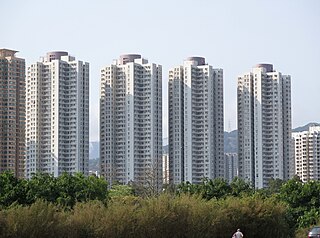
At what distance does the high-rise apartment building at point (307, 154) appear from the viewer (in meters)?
72.7

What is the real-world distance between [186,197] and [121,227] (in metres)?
3.61

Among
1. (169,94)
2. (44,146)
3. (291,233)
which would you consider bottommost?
(291,233)

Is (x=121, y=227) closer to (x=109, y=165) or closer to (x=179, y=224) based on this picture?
(x=179, y=224)

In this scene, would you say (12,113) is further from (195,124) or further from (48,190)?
(48,190)

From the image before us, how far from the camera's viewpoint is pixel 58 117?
53.1m

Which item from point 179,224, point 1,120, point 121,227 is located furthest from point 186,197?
point 1,120

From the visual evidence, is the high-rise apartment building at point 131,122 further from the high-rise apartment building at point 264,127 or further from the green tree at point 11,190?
the green tree at point 11,190

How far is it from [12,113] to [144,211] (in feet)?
95.4

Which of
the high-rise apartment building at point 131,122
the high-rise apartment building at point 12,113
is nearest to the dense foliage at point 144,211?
the high-rise apartment building at point 12,113

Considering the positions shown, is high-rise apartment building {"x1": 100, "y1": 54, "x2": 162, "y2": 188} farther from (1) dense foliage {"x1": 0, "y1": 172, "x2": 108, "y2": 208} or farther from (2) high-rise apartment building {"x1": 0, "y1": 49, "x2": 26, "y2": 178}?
(1) dense foliage {"x1": 0, "y1": 172, "x2": 108, "y2": 208}

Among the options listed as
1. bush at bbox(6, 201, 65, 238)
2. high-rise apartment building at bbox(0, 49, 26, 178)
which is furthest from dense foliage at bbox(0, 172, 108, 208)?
high-rise apartment building at bbox(0, 49, 26, 178)

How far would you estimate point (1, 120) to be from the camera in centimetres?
4819

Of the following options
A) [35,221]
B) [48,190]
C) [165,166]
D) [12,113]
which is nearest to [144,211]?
[35,221]

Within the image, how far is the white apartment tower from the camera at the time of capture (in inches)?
2110
